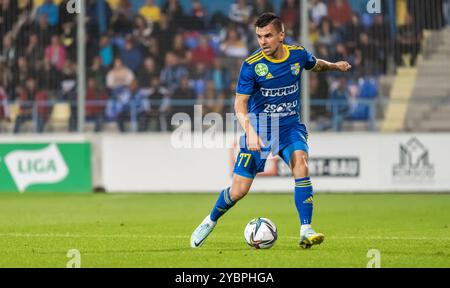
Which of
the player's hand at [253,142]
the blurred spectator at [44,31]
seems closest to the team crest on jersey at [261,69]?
the player's hand at [253,142]

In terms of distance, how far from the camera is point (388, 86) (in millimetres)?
19969

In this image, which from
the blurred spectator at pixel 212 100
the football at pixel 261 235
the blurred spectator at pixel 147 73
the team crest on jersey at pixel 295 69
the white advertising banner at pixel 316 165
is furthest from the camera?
the blurred spectator at pixel 147 73

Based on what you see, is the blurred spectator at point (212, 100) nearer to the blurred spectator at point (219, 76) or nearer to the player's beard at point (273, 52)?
the blurred spectator at point (219, 76)

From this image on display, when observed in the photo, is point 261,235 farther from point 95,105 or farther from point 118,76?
point 118,76

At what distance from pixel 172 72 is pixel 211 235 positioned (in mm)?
9764

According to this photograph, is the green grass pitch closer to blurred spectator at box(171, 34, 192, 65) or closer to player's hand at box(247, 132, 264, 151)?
player's hand at box(247, 132, 264, 151)

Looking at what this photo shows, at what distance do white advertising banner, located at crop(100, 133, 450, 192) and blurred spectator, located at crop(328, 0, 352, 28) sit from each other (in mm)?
2494

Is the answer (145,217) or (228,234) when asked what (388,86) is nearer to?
(145,217)

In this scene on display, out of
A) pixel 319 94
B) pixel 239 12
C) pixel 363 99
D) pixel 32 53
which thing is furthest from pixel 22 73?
pixel 363 99

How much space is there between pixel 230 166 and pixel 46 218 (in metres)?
5.82

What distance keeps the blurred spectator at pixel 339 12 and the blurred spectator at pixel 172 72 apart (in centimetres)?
312

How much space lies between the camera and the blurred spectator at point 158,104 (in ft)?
65.6

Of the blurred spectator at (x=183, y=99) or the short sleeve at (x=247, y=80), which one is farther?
the blurred spectator at (x=183, y=99)
